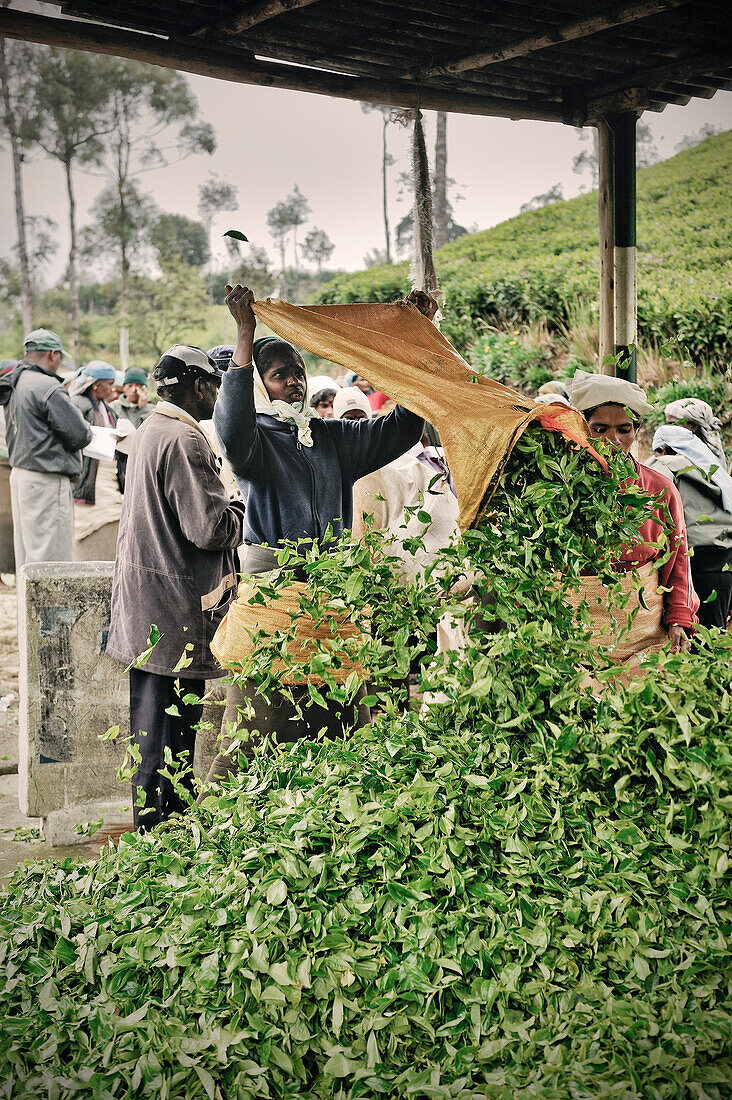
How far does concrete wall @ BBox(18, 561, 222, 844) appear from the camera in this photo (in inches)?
148

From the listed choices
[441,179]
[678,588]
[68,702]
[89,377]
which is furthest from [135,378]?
[441,179]

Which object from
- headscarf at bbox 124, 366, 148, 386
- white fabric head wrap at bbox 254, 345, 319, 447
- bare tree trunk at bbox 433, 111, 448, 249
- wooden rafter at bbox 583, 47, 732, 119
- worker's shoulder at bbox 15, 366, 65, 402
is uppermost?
bare tree trunk at bbox 433, 111, 448, 249

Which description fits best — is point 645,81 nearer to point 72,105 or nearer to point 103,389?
point 103,389

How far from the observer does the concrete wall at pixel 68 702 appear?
12.3 ft

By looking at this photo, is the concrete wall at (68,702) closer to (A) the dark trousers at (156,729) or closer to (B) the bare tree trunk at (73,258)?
(A) the dark trousers at (156,729)

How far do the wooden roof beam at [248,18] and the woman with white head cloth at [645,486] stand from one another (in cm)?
155

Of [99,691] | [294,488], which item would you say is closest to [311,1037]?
[294,488]

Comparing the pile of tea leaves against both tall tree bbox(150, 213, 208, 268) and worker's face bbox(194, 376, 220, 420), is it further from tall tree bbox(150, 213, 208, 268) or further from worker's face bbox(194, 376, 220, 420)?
tall tree bbox(150, 213, 208, 268)

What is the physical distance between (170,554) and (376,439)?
0.84 meters

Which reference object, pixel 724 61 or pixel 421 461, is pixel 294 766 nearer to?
pixel 421 461

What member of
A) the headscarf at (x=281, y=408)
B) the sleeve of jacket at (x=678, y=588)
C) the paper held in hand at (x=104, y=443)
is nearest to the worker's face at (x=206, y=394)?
the headscarf at (x=281, y=408)

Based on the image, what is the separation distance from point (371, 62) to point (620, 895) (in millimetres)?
3174

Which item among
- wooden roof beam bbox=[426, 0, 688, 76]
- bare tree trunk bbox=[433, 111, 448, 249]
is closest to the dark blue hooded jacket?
wooden roof beam bbox=[426, 0, 688, 76]

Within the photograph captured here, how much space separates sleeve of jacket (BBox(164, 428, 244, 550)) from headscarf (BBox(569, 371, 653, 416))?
4.08 ft
